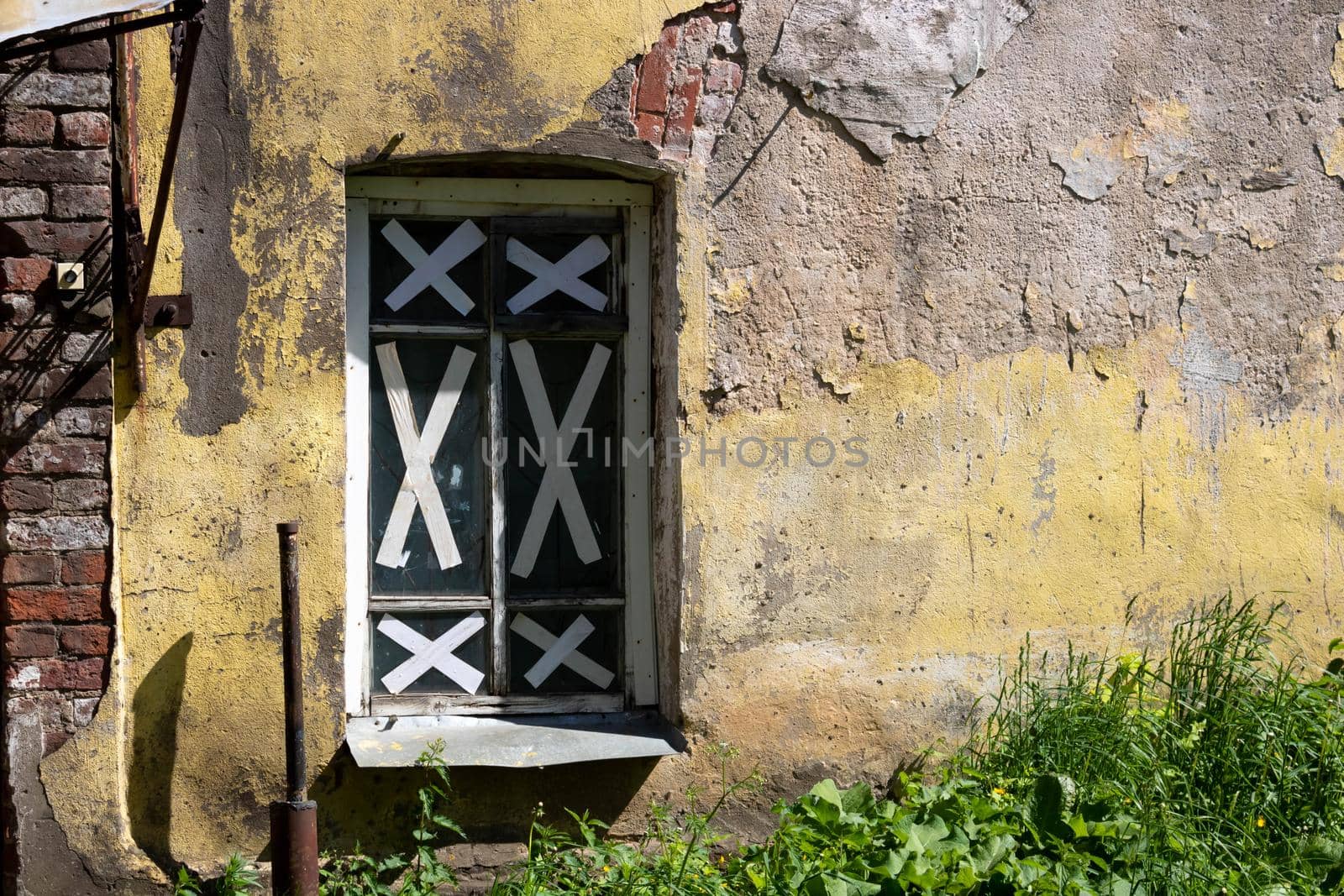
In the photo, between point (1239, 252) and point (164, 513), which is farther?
point (1239, 252)

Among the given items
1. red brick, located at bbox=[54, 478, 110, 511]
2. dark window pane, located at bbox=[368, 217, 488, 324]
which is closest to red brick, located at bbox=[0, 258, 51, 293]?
red brick, located at bbox=[54, 478, 110, 511]

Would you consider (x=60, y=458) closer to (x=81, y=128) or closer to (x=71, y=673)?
(x=71, y=673)

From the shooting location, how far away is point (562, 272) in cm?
326

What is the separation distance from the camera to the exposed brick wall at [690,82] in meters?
3.06

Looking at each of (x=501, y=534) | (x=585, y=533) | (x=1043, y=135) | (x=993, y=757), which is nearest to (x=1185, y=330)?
(x=1043, y=135)

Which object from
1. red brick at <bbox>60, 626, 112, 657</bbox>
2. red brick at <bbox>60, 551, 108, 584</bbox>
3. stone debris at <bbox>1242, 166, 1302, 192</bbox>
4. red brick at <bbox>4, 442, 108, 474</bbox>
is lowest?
red brick at <bbox>60, 626, 112, 657</bbox>

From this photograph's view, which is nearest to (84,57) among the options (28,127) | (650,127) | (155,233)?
(28,127)

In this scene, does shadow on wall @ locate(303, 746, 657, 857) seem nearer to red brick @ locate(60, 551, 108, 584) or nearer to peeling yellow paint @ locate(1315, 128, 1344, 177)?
red brick @ locate(60, 551, 108, 584)

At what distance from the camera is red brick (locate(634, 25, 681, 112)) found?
306cm

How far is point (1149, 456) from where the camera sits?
131 inches

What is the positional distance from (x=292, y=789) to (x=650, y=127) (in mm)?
2080

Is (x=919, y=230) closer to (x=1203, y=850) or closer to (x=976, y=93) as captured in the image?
(x=976, y=93)

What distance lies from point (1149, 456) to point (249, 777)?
2.89 metres

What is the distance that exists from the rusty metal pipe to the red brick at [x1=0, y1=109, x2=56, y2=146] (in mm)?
1205
